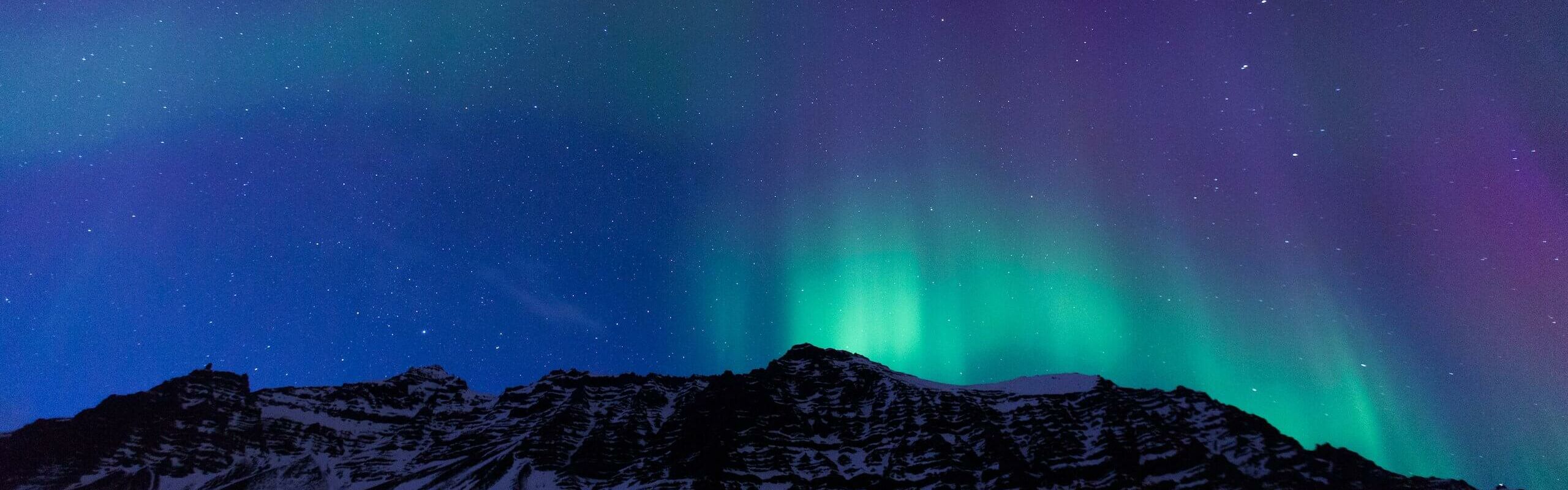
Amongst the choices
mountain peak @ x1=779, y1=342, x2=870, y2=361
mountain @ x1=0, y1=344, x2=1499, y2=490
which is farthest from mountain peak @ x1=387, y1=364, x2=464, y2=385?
mountain peak @ x1=779, y1=342, x2=870, y2=361

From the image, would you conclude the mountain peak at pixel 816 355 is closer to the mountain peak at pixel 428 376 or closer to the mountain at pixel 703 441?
the mountain at pixel 703 441

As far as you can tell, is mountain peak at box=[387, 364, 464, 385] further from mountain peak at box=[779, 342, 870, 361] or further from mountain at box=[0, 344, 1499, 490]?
mountain peak at box=[779, 342, 870, 361]

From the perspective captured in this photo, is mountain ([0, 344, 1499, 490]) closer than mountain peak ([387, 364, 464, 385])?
Yes

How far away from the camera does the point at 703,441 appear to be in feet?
436

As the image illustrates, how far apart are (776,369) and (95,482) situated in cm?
11535

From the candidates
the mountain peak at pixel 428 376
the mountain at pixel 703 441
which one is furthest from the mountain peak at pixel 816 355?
the mountain peak at pixel 428 376

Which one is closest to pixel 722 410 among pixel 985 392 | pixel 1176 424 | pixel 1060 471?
pixel 985 392

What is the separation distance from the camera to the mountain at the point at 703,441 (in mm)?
105500

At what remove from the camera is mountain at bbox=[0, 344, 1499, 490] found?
346ft

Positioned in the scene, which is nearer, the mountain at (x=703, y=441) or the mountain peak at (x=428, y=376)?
the mountain at (x=703, y=441)

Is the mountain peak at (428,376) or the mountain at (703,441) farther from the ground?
the mountain peak at (428,376)

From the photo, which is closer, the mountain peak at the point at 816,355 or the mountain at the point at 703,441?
the mountain at the point at 703,441

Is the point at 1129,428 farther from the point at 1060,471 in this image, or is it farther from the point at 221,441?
the point at 221,441

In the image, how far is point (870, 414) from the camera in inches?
5669
